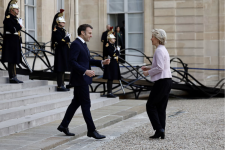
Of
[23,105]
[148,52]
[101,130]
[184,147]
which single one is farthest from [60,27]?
[148,52]

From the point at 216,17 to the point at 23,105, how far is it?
1060 centimetres

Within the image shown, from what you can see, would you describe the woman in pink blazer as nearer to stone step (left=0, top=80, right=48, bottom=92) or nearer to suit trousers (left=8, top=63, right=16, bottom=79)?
stone step (left=0, top=80, right=48, bottom=92)

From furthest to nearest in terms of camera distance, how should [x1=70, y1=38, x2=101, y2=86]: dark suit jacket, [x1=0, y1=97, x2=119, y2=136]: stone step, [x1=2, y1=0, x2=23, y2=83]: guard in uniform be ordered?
[x1=2, y1=0, x2=23, y2=83]: guard in uniform < [x1=0, y1=97, x2=119, y2=136]: stone step < [x1=70, y1=38, x2=101, y2=86]: dark suit jacket

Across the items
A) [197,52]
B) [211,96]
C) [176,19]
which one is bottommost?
[211,96]

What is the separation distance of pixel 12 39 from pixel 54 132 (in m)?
3.27

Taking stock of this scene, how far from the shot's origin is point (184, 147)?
575 cm

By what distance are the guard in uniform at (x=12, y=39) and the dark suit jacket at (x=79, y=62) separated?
3.31 m

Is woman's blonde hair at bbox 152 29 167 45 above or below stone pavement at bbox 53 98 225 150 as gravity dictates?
above

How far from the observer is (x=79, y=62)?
610cm

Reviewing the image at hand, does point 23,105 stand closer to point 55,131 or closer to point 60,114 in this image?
point 60,114

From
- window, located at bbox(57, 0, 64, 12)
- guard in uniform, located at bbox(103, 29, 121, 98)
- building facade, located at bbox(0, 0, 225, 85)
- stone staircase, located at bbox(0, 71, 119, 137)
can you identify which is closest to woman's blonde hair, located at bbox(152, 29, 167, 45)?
stone staircase, located at bbox(0, 71, 119, 137)

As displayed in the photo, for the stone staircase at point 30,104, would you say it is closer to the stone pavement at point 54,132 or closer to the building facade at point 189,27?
the stone pavement at point 54,132

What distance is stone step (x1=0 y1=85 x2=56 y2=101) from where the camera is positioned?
320 inches

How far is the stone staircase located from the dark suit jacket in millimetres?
1287
